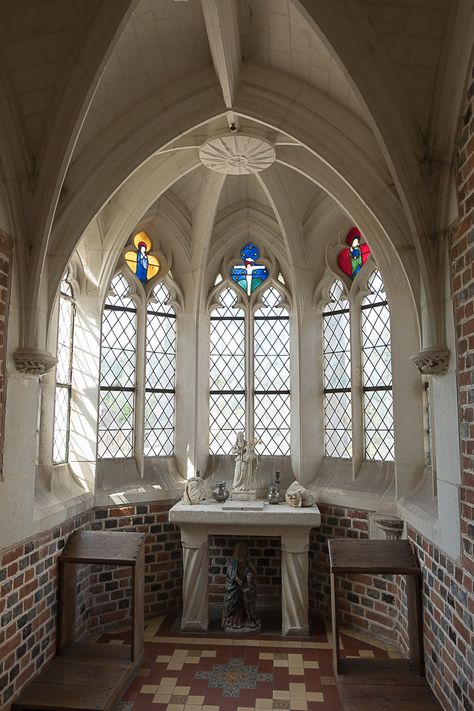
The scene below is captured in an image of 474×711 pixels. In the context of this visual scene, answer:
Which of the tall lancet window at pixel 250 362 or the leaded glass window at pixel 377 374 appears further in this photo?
the tall lancet window at pixel 250 362

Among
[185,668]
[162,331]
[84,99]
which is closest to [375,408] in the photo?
[162,331]

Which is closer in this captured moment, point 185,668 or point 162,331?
point 185,668

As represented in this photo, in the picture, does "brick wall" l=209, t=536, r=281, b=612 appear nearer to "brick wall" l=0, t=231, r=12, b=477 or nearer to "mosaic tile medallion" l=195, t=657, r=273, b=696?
"mosaic tile medallion" l=195, t=657, r=273, b=696

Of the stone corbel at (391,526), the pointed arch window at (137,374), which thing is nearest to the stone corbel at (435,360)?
the stone corbel at (391,526)

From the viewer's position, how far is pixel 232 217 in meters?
8.17

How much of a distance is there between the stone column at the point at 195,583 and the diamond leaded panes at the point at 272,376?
5.61 ft

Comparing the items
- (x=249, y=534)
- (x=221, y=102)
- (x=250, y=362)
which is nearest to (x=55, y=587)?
(x=249, y=534)

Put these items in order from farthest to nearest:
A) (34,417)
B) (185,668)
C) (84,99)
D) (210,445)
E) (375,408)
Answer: (210,445) → (375,408) → (185,668) → (34,417) → (84,99)

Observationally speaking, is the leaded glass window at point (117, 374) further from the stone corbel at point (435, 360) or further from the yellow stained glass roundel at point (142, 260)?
the stone corbel at point (435, 360)

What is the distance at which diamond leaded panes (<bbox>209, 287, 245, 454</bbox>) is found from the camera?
7.93m

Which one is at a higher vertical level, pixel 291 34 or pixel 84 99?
pixel 291 34

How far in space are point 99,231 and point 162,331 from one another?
1.60 metres

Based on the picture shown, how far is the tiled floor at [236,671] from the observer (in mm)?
4918

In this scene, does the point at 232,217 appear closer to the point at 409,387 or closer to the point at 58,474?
the point at 409,387
